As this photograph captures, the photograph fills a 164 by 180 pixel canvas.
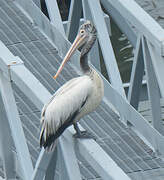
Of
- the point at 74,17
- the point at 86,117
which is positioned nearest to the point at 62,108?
the point at 86,117

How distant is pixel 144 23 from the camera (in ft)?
27.1

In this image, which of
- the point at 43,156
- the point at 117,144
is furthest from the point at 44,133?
the point at 117,144

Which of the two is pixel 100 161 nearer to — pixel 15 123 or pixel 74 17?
pixel 15 123

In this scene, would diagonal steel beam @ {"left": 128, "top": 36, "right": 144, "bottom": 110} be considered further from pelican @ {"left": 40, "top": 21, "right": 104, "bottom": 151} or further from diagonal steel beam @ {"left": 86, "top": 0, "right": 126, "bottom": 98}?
pelican @ {"left": 40, "top": 21, "right": 104, "bottom": 151}

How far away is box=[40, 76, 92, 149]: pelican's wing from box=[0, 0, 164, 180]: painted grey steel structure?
8 centimetres

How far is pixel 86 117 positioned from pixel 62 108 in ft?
8.94

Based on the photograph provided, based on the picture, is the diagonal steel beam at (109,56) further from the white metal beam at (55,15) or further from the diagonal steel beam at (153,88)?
the white metal beam at (55,15)

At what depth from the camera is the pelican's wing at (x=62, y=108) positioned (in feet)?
22.6

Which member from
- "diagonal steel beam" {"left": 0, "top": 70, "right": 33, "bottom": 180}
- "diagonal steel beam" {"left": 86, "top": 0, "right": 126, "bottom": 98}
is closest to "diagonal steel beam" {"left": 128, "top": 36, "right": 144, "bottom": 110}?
"diagonal steel beam" {"left": 86, "top": 0, "right": 126, "bottom": 98}

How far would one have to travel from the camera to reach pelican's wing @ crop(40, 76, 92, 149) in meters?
6.89

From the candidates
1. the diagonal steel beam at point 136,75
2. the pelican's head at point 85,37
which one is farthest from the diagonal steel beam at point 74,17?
the pelican's head at point 85,37

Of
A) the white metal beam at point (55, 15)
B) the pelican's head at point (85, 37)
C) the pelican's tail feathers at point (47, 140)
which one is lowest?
the white metal beam at point (55, 15)

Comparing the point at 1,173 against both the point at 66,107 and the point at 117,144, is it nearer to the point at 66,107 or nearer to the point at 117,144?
the point at 117,144

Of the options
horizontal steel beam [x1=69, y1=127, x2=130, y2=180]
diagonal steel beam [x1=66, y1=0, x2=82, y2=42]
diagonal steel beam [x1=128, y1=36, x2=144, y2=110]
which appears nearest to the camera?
horizontal steel beam [x1=69, y1=127, x2=130, y2=180]
